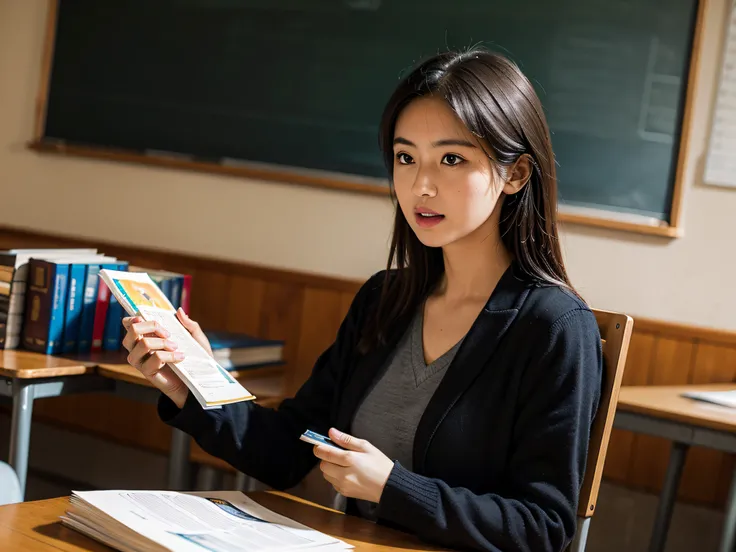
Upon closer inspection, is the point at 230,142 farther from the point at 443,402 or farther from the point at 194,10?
the point at 443,402

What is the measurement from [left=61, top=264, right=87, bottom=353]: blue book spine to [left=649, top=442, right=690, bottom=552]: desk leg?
1.53m

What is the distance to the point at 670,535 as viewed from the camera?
2576mm

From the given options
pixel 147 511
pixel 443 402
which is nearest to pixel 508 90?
pixel 443 402

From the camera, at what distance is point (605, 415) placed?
58.5 inches

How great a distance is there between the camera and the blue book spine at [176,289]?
2554mm

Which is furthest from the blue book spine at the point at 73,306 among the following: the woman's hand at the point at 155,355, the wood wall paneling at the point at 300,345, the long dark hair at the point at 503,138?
the long dark hair at the point at 503,138

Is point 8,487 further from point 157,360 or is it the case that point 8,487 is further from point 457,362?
point 457,362

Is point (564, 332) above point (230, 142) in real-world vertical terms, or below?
below

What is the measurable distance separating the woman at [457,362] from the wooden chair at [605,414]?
0.16 ft

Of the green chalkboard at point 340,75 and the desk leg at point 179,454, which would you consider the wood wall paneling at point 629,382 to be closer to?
the green chalkboard at point 340,75

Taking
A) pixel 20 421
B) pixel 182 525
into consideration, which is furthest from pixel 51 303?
pixel 182 525

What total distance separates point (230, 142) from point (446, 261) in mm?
1551

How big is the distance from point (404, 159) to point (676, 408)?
3.10 feet

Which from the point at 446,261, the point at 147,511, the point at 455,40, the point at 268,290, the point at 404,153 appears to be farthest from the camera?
the point at 268,290
